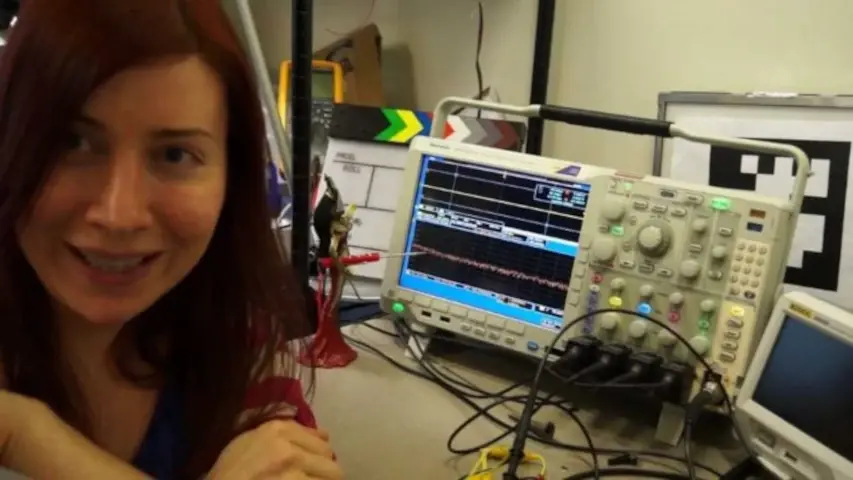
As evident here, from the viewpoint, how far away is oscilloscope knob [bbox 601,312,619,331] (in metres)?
0.96

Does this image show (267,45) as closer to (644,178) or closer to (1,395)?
(644,178)

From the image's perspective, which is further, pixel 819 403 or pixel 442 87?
pixel 442 87

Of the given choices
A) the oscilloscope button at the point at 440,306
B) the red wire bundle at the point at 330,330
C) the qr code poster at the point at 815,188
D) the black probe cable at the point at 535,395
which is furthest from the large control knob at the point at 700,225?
the red wire bundle at the point at 330,330

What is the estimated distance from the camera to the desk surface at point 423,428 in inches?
34.0

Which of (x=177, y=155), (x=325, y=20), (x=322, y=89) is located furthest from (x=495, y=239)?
(x=325, y=20)

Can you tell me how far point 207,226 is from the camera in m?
0.60

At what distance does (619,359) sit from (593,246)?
0.46 feet

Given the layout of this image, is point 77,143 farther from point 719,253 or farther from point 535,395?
point 719,253

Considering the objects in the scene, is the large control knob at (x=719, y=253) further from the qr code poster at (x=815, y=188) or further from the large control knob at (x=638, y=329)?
the qr code poster at (x=815, y=188)

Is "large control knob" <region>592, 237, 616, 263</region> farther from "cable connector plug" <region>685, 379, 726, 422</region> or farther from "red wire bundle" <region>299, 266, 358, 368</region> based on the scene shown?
"red wire bundle" <region>299, 266, 358, 368</region>

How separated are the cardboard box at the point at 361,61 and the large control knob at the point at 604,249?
0.80 m

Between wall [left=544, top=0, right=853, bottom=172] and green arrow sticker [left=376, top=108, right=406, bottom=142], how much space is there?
29 cm

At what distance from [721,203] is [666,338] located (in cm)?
16

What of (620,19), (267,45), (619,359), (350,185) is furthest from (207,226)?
(267,45)
